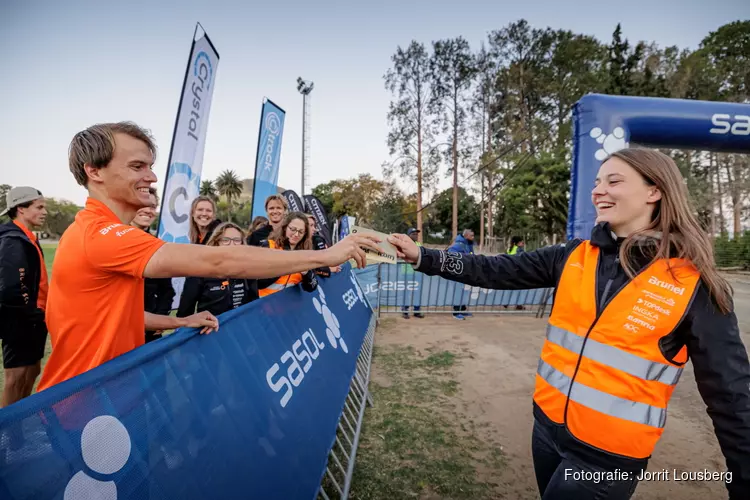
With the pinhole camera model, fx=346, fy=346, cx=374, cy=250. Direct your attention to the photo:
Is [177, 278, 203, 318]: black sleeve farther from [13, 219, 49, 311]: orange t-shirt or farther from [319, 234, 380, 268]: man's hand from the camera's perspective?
[319, 234, 380, 268]: man's hand

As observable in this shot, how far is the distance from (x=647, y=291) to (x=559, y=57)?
116 feet

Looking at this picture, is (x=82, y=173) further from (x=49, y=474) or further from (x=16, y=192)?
(x=16, y=192)

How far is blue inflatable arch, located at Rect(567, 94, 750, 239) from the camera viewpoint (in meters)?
4.99

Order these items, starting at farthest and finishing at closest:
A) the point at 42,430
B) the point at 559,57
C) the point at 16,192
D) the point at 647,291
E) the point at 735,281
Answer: the point at 559,57
the point at 735,281
the point at 16,192
the point at 647,291
the point at 42,430

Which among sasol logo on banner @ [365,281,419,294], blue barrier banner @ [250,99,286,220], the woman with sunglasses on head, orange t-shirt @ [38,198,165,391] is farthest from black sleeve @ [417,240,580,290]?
blue barrier banner @ [250,99,286,220]

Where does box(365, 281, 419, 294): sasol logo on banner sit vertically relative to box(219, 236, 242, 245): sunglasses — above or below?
below

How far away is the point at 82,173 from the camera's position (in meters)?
1.42

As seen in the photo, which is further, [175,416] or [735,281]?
[735,281]

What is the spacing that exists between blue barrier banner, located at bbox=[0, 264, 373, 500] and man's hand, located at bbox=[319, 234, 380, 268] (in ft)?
2.63

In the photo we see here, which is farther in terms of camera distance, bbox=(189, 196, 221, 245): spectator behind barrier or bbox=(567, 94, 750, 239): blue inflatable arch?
bbox=(567, 94, 750, 239): blue inflatable arch

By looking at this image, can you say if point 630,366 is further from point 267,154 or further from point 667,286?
point 267,154

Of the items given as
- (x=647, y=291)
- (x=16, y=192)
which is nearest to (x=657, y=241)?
Result: (x=647, y=291)

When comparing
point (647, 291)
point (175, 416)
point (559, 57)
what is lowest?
point (175, 416)

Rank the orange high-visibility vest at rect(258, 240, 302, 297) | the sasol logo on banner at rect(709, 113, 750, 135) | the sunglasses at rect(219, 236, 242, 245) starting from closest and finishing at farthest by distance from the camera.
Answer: the sunglasses at rect(219, 236, 242, 245)
the orange high-visibility vest at rect(258, 240, 302, 297)
the sasol logo on banner at rect(709, 113, 750, 135)
